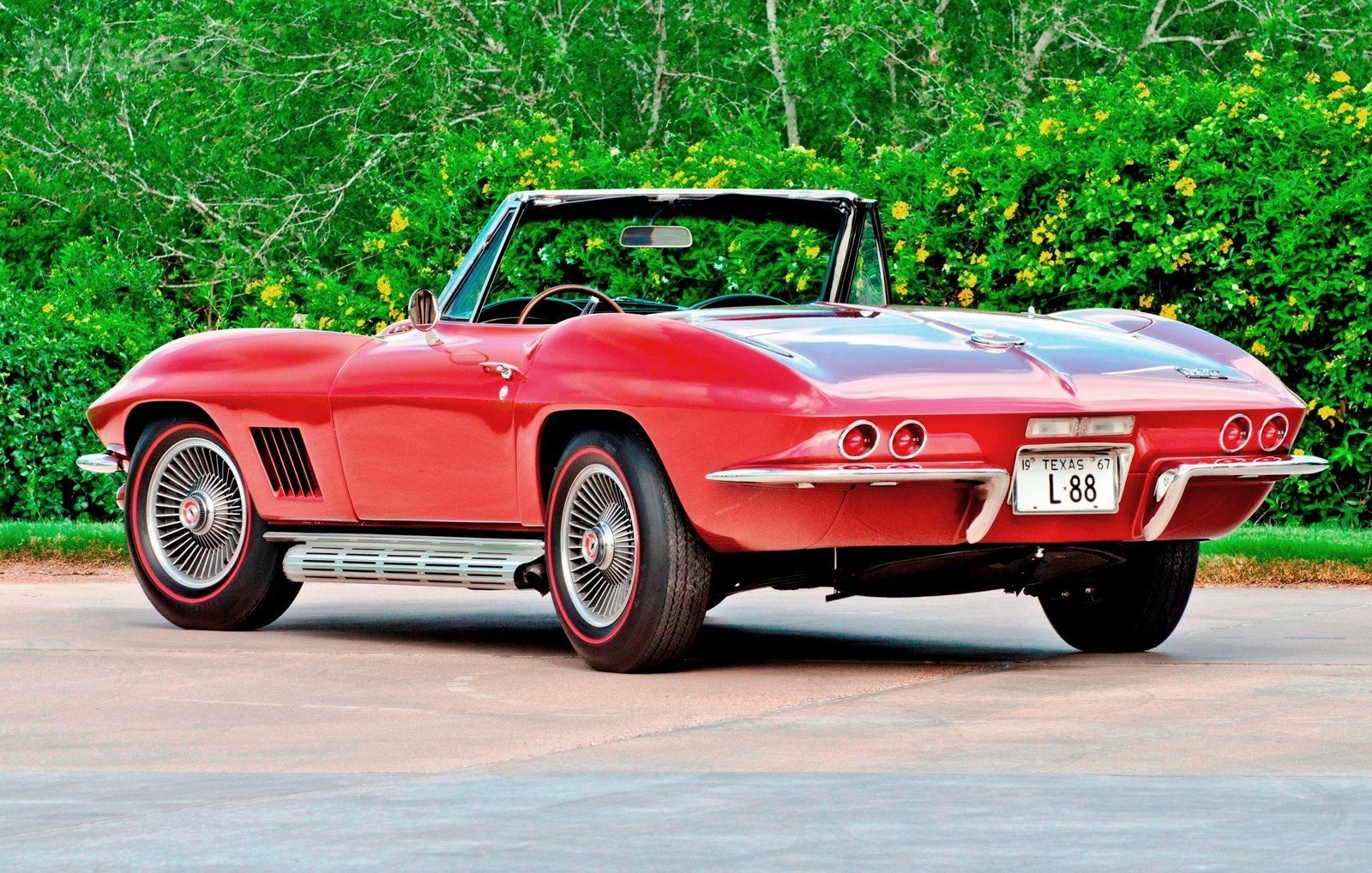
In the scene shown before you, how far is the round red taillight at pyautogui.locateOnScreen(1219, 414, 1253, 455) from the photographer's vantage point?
7.22m

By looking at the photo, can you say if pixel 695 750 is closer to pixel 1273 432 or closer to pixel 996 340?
pixel 996 340

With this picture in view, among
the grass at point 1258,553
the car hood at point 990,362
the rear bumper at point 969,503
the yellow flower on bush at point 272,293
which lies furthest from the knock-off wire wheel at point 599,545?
the yellow flower on bush at point 272,293

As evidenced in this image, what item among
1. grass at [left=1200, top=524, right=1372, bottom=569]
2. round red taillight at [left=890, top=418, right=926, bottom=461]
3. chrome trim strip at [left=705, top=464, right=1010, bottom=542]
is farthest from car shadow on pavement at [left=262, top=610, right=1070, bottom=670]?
grass at [left=1200, top=524, right=1372, bottom=569]

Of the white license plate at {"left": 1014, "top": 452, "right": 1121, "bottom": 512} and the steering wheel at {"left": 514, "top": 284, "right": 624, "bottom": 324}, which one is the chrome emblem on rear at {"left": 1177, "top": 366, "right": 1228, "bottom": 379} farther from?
the steering wheel at {"left": 514, "top": 284, "right": 624, "bottom": 324}

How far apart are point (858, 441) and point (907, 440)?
15 centimetres

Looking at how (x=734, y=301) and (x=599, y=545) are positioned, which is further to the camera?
(x=734, y=301)

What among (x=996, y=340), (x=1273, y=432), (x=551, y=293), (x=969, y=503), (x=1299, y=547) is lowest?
(x=1299, y=547)

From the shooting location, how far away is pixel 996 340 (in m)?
7.29

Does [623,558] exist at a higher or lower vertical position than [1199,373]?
lower

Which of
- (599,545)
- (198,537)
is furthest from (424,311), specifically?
(198,537)

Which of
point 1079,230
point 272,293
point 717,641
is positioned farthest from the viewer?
point 272,293

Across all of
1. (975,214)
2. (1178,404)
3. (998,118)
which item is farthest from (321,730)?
(998,118)

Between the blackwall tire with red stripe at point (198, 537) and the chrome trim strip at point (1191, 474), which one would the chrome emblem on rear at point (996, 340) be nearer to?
the chrome trim strip at point (1191, 474)

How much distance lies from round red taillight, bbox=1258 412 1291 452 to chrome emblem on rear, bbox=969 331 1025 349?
32.4 inches
